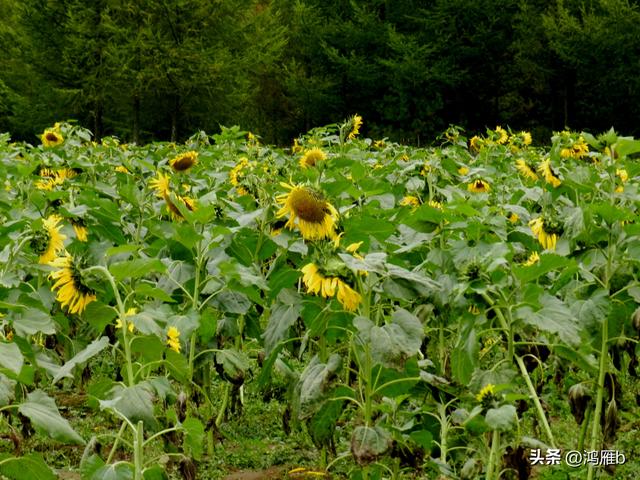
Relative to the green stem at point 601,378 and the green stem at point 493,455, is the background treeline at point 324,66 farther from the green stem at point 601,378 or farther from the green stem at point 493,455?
the green stem at point 493,455

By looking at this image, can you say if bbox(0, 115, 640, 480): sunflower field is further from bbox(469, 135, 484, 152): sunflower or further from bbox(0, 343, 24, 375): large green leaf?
bbox(469, 135, 484, 152): sunflower

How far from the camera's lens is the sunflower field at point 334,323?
7.07 ft

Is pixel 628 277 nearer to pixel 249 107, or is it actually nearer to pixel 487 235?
pixel 487 235

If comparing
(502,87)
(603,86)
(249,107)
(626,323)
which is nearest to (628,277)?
(626,323)

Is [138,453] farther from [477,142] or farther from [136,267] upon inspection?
[477,142]

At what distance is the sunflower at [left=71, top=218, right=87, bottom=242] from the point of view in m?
3.11

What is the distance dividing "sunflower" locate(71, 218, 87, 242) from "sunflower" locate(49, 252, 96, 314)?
0.82m

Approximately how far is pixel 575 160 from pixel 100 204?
2.75 meters

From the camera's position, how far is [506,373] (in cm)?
227

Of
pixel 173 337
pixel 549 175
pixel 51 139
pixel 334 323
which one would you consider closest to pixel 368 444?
pixel 334 323

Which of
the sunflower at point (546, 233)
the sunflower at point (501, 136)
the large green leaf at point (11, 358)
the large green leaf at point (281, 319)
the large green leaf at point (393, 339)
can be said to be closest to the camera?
the large green leaf at point (11, 358)

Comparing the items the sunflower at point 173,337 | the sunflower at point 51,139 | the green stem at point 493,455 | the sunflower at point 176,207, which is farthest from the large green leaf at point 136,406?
the sunflower at point 51,139

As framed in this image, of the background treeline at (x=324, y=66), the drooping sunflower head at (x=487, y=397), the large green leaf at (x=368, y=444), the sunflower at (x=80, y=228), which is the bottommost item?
the background treeline at (x=324, y=66)

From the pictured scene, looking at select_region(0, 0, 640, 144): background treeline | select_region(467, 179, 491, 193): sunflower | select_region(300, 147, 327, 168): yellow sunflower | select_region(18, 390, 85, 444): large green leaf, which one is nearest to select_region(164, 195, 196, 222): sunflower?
select_region(300, 147, 327, 168): yellow sunflower
